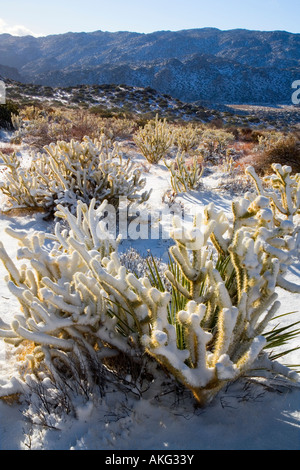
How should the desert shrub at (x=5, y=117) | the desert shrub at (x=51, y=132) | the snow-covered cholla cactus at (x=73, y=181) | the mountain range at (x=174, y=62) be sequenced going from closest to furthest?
the snow-covered cholla cactus at (x=73, y=181)
the desert shrub at (x=51, y=132)
the desert shrub at (x=5, y=117)
the mountain range at (x=174, y=62)

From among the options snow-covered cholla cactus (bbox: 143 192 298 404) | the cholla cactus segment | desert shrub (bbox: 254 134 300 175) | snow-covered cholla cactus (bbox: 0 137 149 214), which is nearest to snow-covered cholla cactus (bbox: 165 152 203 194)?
snow-covered cholla cactus (bbox: 0 137 149 214)

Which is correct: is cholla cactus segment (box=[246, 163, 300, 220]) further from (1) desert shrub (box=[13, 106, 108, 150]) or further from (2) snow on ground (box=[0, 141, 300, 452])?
(1) desert shrub (box=[13, 106, 108, 150])

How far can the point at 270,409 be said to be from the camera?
1.40 metres

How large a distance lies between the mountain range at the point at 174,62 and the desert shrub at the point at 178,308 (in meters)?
58.7

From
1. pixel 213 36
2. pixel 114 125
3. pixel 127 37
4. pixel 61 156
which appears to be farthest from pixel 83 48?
pixel 61 156

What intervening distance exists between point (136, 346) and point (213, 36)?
153m

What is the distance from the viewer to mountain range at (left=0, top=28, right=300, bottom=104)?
69.4 meters

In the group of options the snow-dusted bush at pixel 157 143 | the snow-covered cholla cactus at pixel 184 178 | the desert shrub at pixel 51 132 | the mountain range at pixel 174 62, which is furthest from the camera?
the mountain range at pixel 174 62

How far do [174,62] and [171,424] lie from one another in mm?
83117

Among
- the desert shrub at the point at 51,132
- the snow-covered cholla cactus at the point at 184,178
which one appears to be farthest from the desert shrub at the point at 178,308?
the desert shrub at the point at 51,132

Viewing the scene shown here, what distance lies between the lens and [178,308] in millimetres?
1634

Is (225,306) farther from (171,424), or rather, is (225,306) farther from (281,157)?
(281,157)

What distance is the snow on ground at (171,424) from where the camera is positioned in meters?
1.22

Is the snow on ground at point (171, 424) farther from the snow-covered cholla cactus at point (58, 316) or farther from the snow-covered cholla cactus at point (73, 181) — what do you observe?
the snow-covered cholla cactus at point (73, 181)
